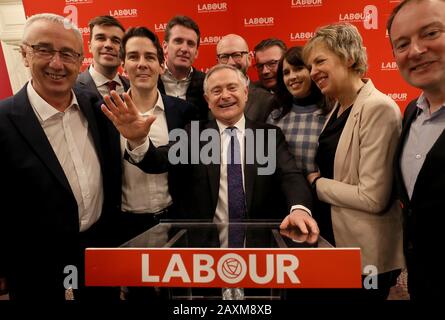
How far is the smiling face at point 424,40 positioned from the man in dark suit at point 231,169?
0.42 metres

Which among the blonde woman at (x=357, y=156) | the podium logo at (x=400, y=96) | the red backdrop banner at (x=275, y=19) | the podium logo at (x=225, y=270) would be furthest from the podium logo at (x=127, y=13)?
the podium logo at (x=225, y=270)

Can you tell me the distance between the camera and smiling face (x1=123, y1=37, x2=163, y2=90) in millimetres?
1082

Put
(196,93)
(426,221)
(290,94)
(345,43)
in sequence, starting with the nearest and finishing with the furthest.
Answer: (426,221), (345,43), (290,94), (196,93)

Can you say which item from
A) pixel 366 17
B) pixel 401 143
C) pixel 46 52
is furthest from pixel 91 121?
pixel 366 17

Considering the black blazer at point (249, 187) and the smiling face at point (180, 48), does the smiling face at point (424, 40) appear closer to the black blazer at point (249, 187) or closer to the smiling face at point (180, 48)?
the black blazer at point (249, 187)

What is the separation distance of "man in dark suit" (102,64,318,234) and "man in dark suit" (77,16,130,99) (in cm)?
56

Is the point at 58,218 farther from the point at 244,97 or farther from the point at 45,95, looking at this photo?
the point at 244,97

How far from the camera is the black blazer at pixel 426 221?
0.75m

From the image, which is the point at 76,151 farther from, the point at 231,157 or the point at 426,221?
the point at 426,221

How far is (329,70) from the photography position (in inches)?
40.0

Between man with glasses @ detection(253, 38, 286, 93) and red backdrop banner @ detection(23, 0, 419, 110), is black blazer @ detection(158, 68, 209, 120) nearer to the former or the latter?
man with glasses @ detection(253, 38, 286, 93)

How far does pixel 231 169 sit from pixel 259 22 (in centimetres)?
121

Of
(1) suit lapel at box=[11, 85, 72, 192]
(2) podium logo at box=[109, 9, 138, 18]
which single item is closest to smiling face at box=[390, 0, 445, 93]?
(1) suit lapel at box=[11, 85, 72, 192]

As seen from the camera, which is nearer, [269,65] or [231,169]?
[231,169]
